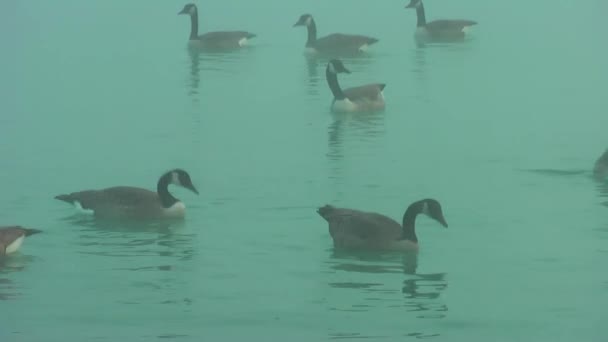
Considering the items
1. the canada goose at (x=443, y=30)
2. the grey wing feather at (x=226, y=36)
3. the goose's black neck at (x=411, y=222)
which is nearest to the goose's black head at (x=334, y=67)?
the grey wing feather at (x=226, y=36)

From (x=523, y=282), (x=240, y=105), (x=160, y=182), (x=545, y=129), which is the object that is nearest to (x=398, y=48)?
(x=240, y=105)

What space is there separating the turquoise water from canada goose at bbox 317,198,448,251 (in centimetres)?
16

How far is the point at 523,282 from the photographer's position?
44.1 feet

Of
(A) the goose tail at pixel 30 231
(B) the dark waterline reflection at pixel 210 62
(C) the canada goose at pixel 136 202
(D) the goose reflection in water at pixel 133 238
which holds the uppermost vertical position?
(A) the goose tail at pixel 30 231

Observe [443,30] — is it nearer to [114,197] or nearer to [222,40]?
[222,40]

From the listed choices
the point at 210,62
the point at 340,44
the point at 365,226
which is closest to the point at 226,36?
the point at 210,62

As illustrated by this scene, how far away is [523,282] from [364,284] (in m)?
1.46

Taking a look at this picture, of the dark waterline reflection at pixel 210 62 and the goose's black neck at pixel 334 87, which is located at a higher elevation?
the goose's black neck at pixel 334 87

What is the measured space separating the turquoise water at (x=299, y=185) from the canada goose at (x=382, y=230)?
0.16m

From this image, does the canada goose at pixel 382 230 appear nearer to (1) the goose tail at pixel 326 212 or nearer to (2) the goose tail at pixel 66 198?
(1) the goose tail at pixel 326 212

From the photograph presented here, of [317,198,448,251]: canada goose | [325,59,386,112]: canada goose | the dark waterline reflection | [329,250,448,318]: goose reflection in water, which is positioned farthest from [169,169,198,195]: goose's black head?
the dark waterline reflection

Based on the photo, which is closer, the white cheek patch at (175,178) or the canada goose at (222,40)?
the white cheek patch at (175,178)

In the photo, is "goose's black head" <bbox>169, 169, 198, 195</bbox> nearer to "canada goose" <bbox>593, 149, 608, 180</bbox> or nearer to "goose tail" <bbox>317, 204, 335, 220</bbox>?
"goose tail" <bbox>317, 204, 335, 220</bbox>

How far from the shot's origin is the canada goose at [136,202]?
16.2 m
